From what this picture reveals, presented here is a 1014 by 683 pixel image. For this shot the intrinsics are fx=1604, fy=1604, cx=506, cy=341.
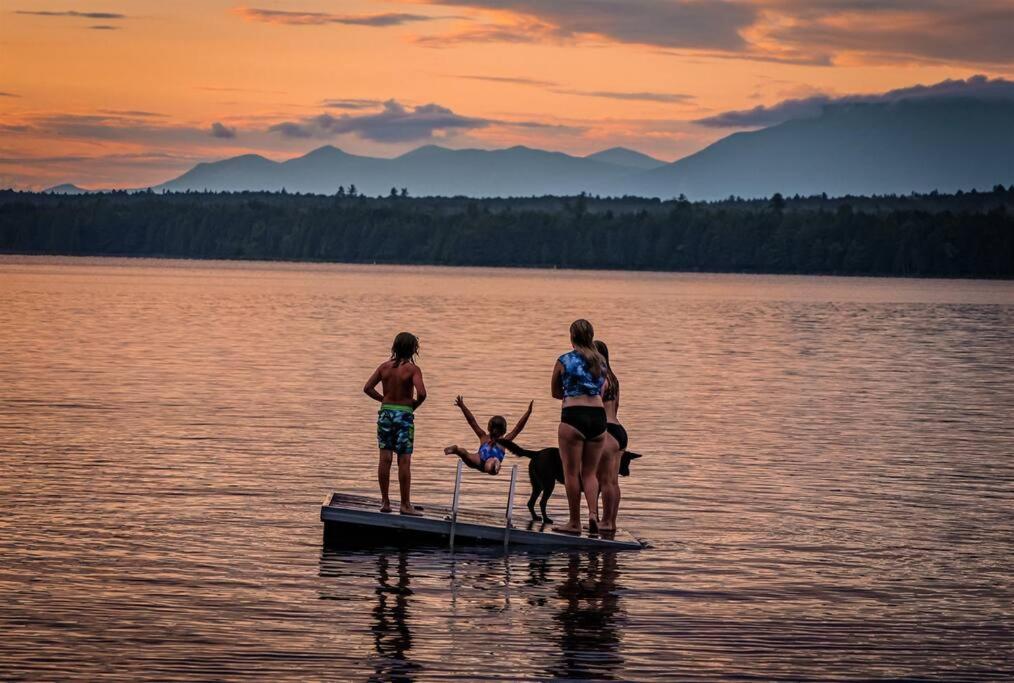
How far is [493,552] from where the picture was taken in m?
16.6

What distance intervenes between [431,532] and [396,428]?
3.77 feet

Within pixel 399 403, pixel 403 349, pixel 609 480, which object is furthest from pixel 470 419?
pixel 609 480

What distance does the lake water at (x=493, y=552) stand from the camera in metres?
12.6

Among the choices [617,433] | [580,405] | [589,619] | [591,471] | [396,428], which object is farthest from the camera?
[617,433]

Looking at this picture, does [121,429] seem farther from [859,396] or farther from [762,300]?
[762,300]

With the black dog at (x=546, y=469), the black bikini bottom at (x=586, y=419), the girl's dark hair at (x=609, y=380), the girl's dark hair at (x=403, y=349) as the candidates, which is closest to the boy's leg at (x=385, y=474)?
the girl's dark hair at (x=403, y=349)

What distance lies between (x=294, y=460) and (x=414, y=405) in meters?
8.12

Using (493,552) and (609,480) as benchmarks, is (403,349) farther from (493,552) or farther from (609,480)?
(609,480)

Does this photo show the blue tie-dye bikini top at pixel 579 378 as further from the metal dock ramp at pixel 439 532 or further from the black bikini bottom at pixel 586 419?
the metal dock ramp at pixel 439 532

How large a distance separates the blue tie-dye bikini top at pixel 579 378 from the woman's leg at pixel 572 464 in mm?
449

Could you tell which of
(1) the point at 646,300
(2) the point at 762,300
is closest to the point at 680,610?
(1) the point at 646,300

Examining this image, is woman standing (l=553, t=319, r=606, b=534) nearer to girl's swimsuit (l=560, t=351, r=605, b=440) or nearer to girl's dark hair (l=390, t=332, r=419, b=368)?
girl's swimsuit (l=560, t=351, r=605, b=440)

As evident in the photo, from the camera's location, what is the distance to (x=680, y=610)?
14164 millimetres

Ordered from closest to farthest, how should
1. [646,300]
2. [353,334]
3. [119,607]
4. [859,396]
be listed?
1. [119,607]
2. [859,396]
3. [353,334]
4. [646,300]
